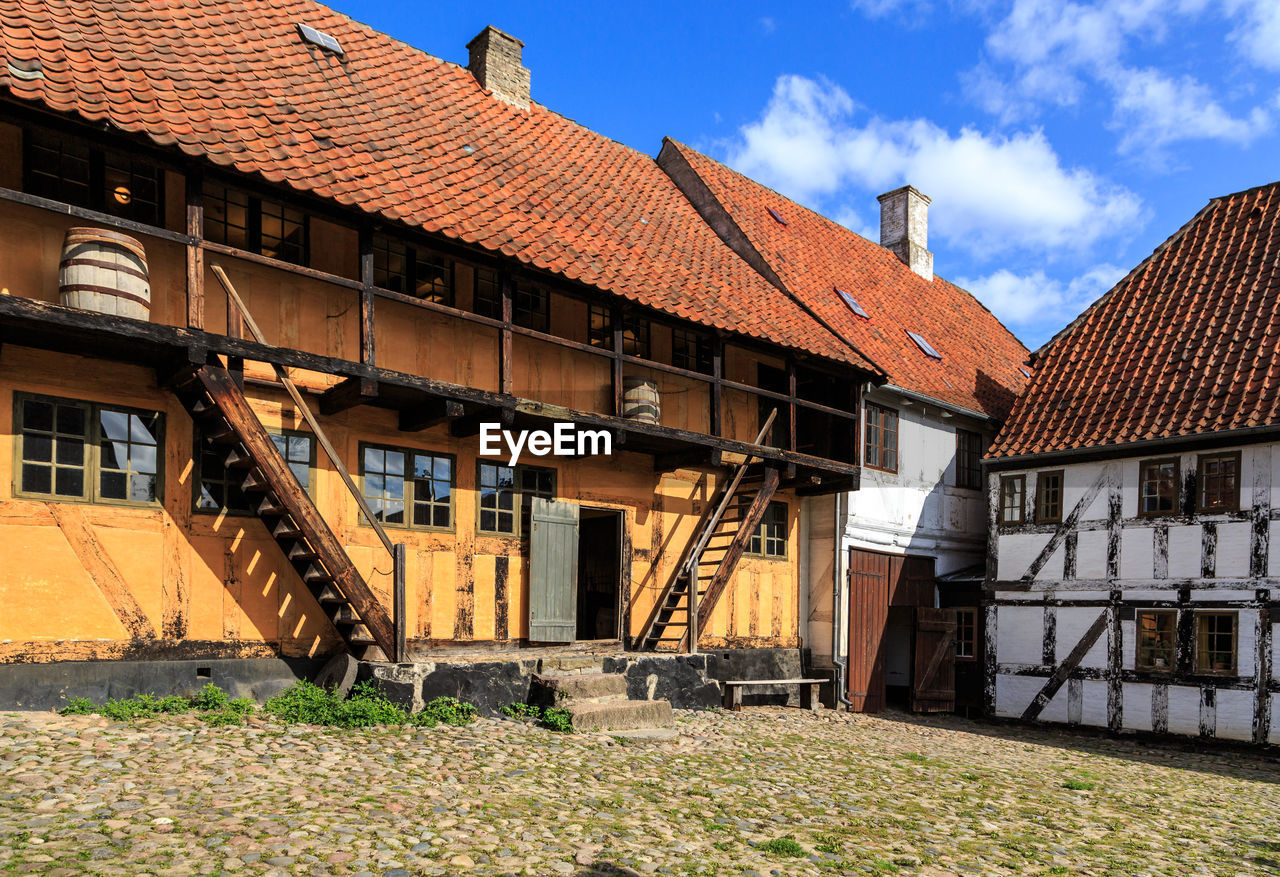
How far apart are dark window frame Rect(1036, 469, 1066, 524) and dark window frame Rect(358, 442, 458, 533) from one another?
996 cm

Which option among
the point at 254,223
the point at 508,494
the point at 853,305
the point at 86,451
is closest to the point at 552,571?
the point at 508,494

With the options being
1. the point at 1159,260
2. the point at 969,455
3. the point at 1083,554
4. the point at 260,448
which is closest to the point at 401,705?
the point at 260,448

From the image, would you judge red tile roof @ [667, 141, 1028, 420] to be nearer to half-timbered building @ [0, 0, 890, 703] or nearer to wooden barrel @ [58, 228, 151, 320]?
half-timbered building @ [0, 0, 890, 703]

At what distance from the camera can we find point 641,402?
1252 centimetres

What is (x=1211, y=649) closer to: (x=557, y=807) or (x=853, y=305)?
(x=853, y=305)

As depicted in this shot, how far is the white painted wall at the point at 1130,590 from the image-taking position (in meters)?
13.7

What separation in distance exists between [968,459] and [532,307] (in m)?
9.90

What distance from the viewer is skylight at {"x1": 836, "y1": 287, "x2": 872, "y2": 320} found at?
18.5m

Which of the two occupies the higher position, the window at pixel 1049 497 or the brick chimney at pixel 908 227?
the brick chimney at pixel 908 227

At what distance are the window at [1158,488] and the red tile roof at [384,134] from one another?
4582 millimetres

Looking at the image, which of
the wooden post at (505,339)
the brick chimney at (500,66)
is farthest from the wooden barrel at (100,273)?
the brick chimney at (500,66)

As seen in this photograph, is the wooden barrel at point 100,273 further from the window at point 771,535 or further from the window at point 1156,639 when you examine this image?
the window at point 1156,639

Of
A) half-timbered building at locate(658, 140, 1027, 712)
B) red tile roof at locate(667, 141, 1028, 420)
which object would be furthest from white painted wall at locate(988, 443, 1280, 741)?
red tile roof at locate(667, 141, 1028, 420)

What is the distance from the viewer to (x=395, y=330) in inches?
433
